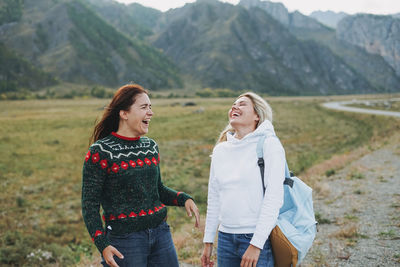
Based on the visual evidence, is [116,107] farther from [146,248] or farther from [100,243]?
[146,248]

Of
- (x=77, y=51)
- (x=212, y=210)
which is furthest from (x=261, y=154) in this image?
(x=77, y=51)

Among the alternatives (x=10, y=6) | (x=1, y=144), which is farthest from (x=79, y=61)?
(x=1, y=144)

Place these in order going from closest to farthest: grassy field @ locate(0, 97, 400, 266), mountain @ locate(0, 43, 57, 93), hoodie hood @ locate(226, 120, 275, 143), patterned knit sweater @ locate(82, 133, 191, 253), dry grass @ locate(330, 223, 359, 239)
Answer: patterned knit sweater @ locate(82, 133, 191, 253) < hoodie hood @ locate(226, 120, 275, 143) < dry grass @ locate(330, 223, 359, 239) < grassy field @ locate(0, 97, 400, 266) < mountain @ locate(0, 43, 57, 93)

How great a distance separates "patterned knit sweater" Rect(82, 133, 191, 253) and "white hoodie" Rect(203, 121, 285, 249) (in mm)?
703

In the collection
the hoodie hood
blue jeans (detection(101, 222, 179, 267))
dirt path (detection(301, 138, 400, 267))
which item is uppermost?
the hoodie hood

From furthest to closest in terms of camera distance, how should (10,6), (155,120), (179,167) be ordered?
(10,6), (155,120), (179,167)

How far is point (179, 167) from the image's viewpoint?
17.6 m

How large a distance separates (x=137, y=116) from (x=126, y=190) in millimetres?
734

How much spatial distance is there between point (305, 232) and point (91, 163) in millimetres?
2062

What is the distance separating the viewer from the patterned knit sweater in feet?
9.11

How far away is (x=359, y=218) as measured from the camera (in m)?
7.29

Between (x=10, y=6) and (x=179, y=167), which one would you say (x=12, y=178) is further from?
(x=10, y=6)

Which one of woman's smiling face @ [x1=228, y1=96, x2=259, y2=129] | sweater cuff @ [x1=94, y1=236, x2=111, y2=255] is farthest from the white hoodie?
sweater cuff @ [x1=94, y1=236, x2=111, y2=255]

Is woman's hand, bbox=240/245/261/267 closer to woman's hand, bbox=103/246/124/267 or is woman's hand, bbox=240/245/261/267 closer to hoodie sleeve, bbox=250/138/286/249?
hoodie sleeve, bbox=250/138/286/249
